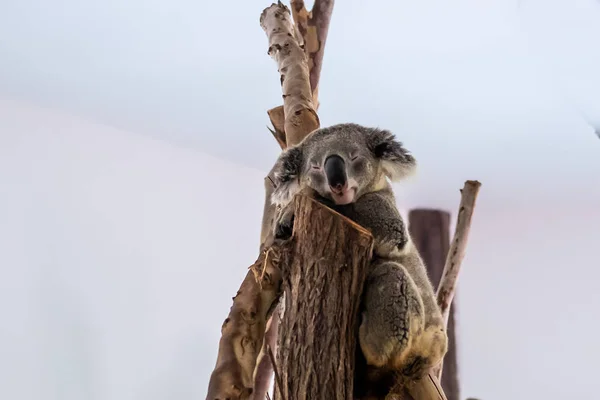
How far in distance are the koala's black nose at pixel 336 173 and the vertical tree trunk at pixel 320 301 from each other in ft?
0.29

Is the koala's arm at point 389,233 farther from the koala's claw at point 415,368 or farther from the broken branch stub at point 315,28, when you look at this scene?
the broken branch stub at point 315,28

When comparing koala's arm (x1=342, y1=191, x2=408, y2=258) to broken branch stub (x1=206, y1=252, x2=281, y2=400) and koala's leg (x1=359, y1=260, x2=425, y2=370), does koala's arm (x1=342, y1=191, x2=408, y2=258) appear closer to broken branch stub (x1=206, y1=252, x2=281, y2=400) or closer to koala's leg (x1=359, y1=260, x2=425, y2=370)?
koala's leg (x1=359, y1=260, x2=425, y2=370)

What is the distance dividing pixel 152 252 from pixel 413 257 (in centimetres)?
170

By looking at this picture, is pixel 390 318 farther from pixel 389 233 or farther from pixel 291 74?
pixel 291 74

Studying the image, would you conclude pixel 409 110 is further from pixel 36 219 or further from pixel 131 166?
pixel 36 219

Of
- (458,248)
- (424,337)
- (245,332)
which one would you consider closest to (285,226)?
(245,332)

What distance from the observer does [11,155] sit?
2.37 meters

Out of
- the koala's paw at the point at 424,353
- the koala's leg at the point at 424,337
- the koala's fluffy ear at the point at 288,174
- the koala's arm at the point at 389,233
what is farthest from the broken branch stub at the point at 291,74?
the koala's paw at the point at 424,353

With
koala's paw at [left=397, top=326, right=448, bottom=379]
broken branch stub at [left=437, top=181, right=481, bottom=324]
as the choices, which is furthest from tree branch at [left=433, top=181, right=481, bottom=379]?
koala's paw at [left=397, top=326, right=448, bottom=379]

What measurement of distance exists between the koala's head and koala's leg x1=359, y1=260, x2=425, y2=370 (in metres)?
0.19

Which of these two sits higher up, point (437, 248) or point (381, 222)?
point (437, 248)

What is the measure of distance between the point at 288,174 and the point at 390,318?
40 centimetres

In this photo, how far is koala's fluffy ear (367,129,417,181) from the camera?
134cm

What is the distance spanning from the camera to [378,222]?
1215 mm
